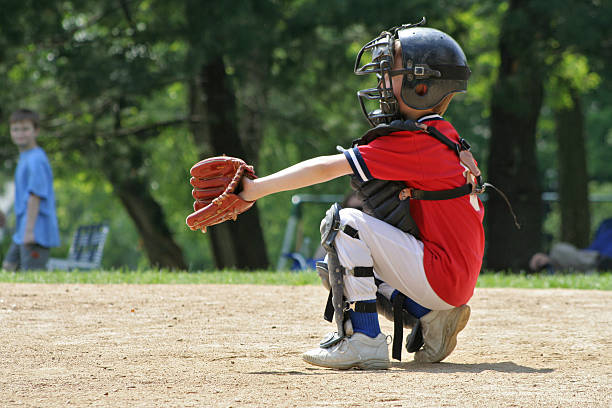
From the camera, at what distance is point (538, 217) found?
548 inches

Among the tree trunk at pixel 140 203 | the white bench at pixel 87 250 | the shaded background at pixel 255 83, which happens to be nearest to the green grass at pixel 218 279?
the shaded background at pixel 255 83

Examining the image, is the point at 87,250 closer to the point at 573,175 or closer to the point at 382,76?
the point at 573,175

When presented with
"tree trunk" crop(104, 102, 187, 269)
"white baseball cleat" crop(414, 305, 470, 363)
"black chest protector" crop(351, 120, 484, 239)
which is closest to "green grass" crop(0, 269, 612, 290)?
"white baseball cleat" crop(414, 305, 470, 363)

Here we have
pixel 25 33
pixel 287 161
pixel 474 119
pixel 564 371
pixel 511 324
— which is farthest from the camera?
pixel 474 119

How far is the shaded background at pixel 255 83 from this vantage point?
39.6 ft

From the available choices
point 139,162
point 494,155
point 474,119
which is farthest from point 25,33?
point 474,119

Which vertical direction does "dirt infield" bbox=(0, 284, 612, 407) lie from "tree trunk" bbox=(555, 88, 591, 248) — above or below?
below

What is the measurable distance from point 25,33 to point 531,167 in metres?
7.54

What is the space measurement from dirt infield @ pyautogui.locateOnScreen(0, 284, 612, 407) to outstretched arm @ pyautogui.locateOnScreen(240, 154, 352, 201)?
815mm

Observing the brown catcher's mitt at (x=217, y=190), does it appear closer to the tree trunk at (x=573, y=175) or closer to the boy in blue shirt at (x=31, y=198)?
the boy in blue shirt at (x=31, y=198)

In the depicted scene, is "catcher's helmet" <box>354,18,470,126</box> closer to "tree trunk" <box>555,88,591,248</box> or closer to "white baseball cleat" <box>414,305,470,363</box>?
"white baseball cleat" <box>414,305,470,363</box>

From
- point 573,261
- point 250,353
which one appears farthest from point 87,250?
point 250,353

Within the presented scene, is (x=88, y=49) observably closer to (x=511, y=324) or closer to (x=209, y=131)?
(x=209, y=131)

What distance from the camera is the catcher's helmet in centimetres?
434
